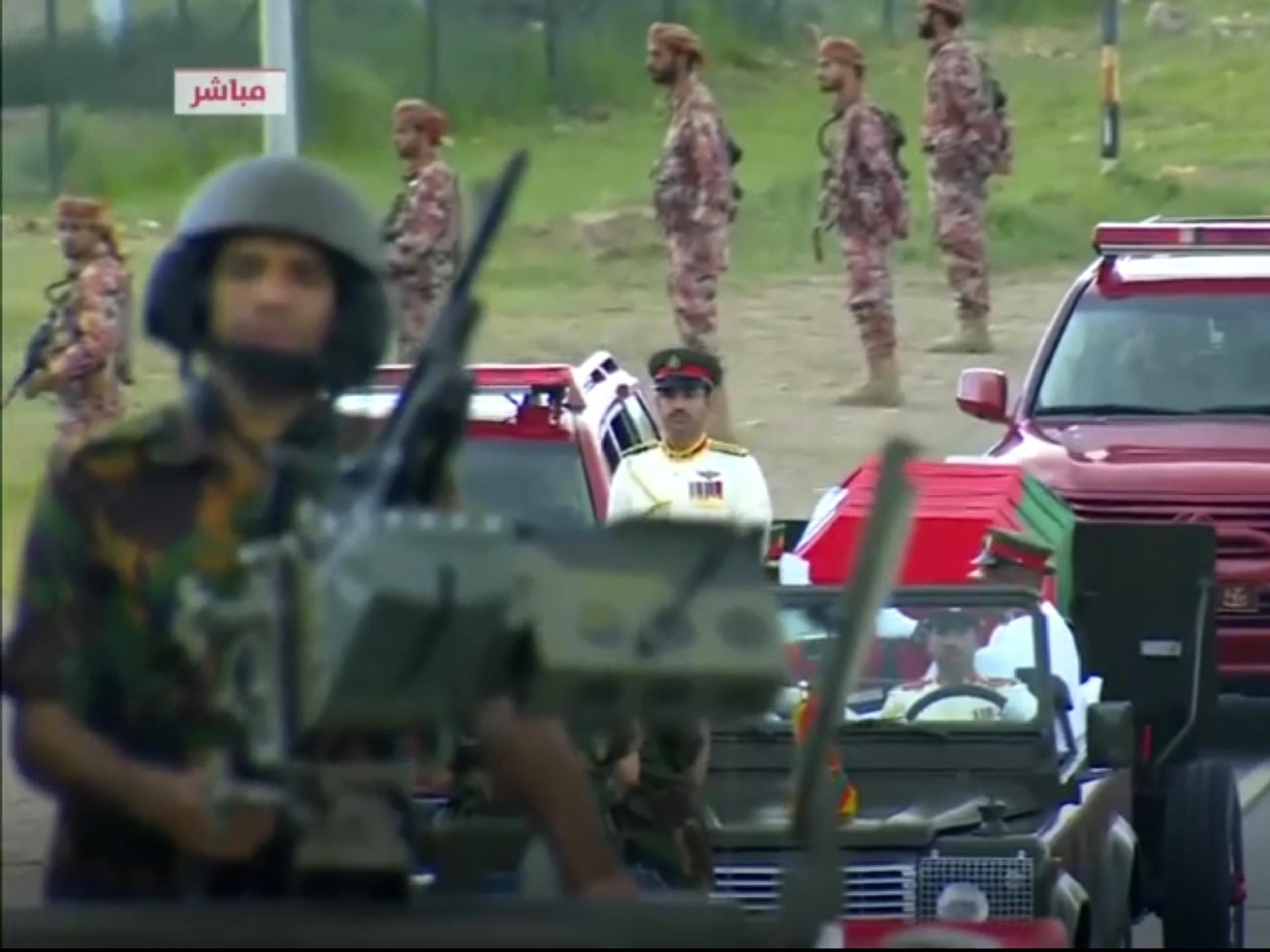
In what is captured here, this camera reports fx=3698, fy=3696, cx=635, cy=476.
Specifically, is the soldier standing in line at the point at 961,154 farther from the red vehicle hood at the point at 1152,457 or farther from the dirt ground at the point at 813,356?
the red vehicle hood at the point at 1152,457

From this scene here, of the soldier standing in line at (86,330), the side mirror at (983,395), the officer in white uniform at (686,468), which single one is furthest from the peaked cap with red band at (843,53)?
the soldier standing in line at (86,330)

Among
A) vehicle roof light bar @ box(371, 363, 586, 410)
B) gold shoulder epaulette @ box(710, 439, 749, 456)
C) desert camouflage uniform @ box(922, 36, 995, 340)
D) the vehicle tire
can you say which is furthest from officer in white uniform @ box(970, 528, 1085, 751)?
desert camouflage uniform @ box(922, 36, 995, 340)

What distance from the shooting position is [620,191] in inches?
923

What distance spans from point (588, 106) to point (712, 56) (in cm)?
688

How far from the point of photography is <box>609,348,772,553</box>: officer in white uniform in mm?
9914

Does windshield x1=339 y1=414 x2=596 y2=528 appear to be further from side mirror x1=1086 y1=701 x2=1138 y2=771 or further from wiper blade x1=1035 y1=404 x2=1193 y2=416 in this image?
wiper blade x1=1035 y1=404 x2=1193 y2=416

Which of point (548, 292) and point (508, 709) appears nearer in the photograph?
point (508, 709)

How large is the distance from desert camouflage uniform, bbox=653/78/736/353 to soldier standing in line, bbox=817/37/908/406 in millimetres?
658

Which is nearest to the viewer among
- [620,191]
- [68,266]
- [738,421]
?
[68,266]

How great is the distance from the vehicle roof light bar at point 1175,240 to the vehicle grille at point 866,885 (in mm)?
6964

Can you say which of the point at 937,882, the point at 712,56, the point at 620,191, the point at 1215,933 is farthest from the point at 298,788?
the point at 712,56

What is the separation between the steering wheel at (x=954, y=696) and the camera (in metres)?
8.63

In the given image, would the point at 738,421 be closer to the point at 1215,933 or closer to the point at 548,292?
the point at 548,292

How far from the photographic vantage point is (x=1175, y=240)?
14539 millimetres
